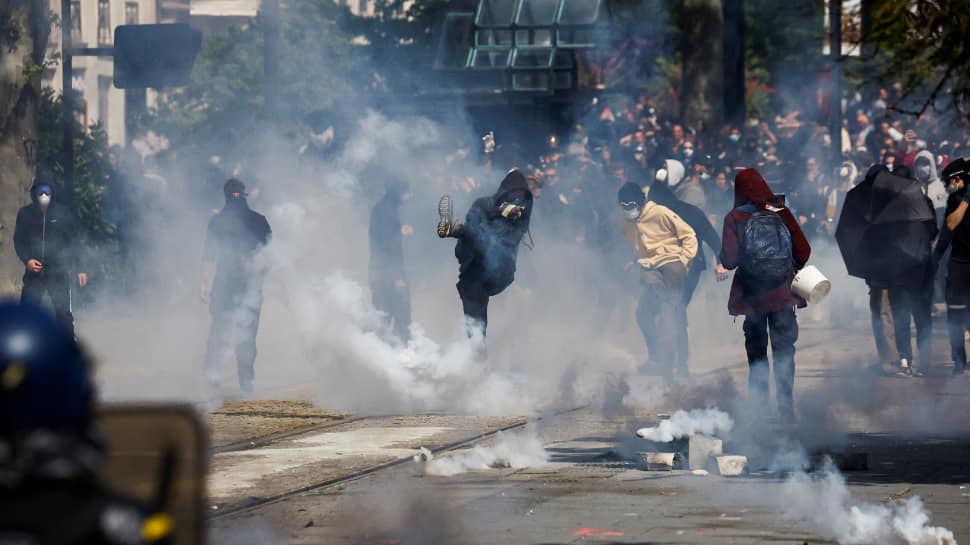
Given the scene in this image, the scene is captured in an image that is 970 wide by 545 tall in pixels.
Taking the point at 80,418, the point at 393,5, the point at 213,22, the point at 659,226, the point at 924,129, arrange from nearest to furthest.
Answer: the point at 80,418
the point at 659,226
the point at 924,129
the point at 393,5
the point at 213,22

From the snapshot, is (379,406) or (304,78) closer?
(379,406)

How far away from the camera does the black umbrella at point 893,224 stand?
14.3m

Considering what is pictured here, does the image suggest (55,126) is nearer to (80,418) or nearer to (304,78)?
(304,78)

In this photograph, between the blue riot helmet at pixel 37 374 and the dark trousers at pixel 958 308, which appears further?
the dark trousers at pixel 958 308

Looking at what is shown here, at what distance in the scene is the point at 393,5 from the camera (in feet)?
151

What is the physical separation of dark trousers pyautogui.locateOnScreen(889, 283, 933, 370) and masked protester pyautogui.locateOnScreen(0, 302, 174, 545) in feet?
39.3

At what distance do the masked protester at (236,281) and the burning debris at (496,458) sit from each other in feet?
14.0

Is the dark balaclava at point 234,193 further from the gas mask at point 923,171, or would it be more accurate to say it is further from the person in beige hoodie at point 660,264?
the gas mask at point 923,171

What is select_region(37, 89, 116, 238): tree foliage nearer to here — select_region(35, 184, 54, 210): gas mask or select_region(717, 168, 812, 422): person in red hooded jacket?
select_region(35, 184, 54, 210): gas mask

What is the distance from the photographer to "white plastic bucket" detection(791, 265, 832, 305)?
34.4 ft

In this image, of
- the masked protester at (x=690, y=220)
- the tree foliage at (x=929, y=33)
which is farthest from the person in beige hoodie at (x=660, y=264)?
the tree foliage at (x=929, y=33)

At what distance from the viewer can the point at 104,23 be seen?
4678 centimetres

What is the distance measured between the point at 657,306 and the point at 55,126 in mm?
8838

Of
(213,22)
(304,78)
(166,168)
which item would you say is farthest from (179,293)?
(213,22)
